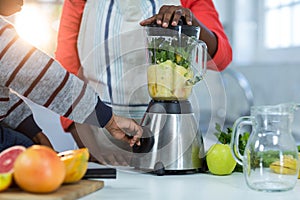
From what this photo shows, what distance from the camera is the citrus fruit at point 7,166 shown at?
2.24 ft

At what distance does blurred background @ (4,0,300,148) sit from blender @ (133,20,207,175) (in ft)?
3.87

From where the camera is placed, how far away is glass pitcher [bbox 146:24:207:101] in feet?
3.11

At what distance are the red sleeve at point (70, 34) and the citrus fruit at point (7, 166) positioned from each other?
0.59m

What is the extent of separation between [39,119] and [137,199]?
2.81 feet

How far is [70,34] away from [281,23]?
1579 millimetres

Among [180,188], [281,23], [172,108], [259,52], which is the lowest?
[180,188]

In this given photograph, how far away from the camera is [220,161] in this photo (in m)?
0.95

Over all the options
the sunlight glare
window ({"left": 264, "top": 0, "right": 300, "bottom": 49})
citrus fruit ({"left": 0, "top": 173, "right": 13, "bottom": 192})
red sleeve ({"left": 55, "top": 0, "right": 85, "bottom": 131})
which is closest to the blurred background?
window ({"left": 264, "top": 0, "right": 300, "bottom": 49})

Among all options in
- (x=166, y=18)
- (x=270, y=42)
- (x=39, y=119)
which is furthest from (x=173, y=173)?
(x=270, y=42)

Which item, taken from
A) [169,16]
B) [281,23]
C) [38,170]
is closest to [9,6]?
[169,16]

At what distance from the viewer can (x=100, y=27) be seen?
1322 mm

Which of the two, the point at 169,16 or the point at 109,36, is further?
the point at 109,36

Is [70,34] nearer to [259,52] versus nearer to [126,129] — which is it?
[126,129]

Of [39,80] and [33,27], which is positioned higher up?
[33,27]
